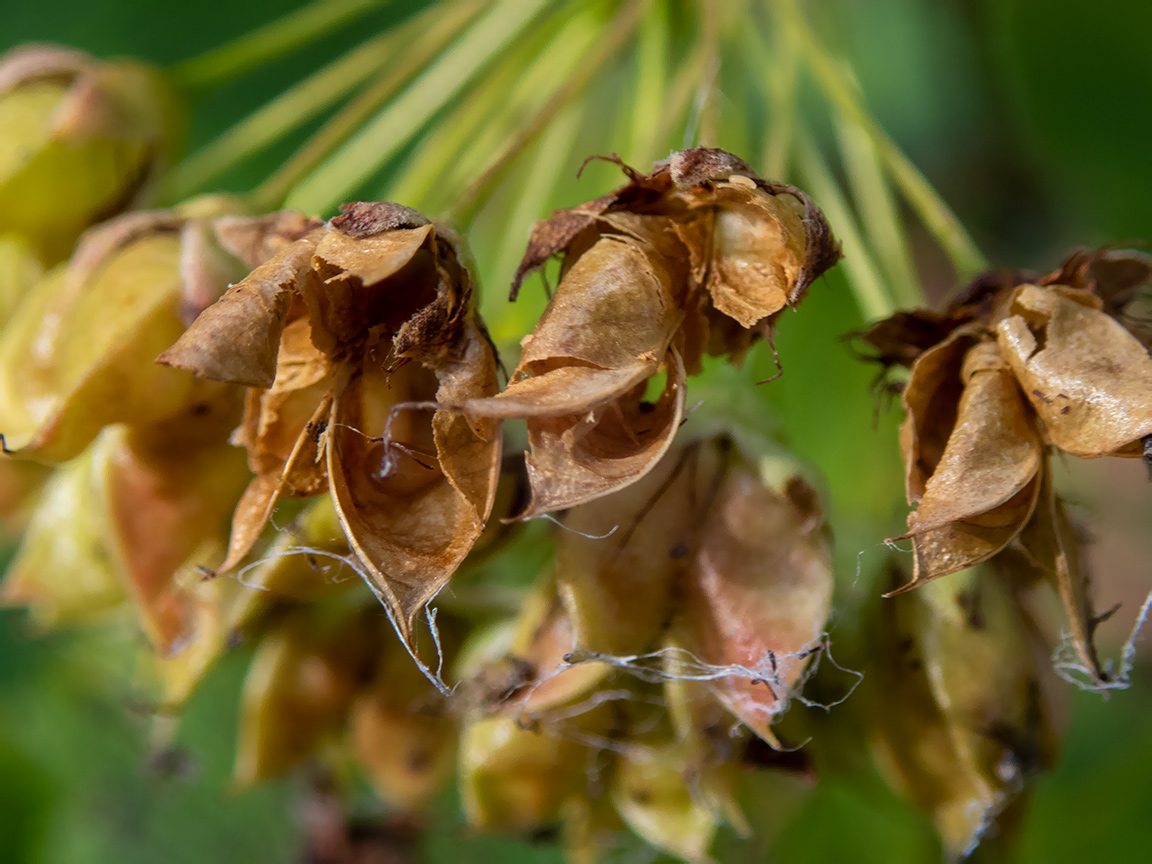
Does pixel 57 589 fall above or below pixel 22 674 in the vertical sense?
above

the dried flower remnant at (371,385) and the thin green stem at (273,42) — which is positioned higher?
the thin green stem at (273,42)

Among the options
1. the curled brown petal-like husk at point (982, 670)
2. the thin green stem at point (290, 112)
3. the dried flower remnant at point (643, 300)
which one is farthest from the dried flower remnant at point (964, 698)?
the thin green stem at point (290, 112)

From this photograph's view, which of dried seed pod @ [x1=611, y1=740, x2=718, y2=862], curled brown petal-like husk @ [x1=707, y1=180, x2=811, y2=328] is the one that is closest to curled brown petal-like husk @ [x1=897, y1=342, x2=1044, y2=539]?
curled brown petal-like husk @ [x1=707, y1=180, x2=811, y2=328]

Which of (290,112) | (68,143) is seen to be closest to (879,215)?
(290,112)

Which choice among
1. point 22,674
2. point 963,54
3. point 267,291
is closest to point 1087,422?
point 267,291

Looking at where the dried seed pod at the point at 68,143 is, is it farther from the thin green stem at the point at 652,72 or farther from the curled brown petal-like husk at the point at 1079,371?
the curled brown petal-like husk at the point at 1079,371

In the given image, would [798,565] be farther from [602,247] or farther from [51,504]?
[51,504]

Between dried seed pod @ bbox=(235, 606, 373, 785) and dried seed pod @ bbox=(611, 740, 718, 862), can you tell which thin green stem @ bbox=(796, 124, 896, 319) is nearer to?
dried seed pod @ bbox=(611, 740, 718, 862)
